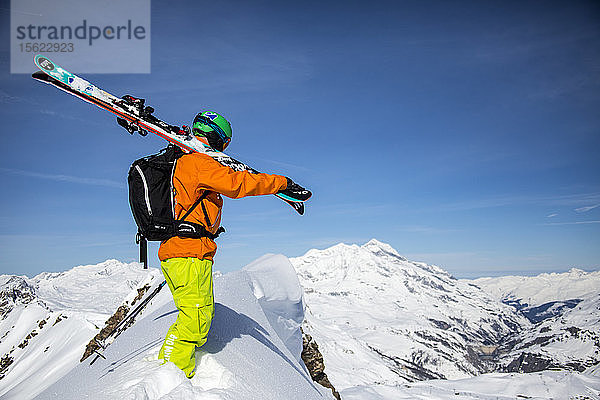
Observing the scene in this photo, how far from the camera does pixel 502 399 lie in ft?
99.0

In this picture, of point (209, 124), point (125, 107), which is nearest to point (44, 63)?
point (125, 107)

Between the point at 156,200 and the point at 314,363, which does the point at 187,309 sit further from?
the point at 314,363

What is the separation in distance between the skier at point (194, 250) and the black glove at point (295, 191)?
0.01 m

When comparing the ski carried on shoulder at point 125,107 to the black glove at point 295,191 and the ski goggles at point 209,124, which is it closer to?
the ski goggles at point 209,124

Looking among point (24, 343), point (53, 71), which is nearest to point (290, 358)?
point (53, 71)

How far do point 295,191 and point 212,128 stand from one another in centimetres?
171

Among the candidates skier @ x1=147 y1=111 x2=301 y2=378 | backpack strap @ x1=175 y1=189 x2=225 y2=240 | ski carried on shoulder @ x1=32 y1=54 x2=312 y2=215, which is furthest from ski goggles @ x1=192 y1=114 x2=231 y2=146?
backpack strap @ x1=175 y1=189 x2=225 y2=240

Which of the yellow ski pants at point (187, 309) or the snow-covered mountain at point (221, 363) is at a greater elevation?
the yellow ski pants at point (187, 309)

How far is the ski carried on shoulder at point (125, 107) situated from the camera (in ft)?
19.7

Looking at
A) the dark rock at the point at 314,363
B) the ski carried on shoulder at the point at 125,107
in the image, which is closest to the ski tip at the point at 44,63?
the ski carried on shoulder at the point at 125,107

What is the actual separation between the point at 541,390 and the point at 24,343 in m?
Answer: 81.1

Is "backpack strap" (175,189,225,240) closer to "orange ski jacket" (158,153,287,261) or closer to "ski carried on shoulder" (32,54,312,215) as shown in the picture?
"orange ski jacket" (158,153,287,261)

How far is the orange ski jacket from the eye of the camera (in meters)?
5.11

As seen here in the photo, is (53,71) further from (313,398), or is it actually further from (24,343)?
(24,343)
